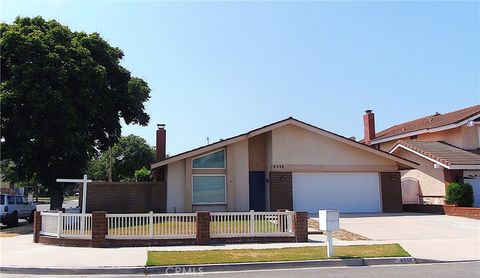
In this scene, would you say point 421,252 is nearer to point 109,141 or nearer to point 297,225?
point 297,225

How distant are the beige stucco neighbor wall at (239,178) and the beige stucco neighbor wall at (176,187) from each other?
252 cm

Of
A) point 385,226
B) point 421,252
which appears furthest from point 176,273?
point 385,226

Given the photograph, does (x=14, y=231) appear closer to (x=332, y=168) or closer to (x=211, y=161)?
(x=211, y=161)

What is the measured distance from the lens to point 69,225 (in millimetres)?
15164

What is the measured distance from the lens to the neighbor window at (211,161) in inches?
1005

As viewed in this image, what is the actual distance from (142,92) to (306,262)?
21001 mm

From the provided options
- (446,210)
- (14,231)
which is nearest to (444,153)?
(446,210)

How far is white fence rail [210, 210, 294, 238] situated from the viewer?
15.3 meters

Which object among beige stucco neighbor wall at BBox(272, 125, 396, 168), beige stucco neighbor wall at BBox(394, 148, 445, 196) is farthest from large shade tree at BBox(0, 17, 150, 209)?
beige stucco neighbor wall at BBox(394, 148, 445, 196)

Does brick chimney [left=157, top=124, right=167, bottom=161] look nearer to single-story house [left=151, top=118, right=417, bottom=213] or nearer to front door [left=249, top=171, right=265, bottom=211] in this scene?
single-story house [left=151, top=118, right=417, bottom=213]

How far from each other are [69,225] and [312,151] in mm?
14746

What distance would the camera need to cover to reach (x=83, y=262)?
39.1 ft

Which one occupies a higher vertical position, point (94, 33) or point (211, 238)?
point (94, 33)

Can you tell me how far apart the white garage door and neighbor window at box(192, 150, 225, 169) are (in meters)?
4.07
